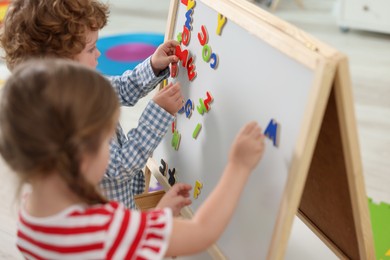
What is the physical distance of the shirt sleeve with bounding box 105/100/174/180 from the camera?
1116 millimetres

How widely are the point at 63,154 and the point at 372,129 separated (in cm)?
171

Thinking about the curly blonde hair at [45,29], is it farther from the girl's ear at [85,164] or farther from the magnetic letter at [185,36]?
the girl's ear at [85,164]

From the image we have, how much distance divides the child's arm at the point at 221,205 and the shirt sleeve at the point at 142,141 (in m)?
0.29

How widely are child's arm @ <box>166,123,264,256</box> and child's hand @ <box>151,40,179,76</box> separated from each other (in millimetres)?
429

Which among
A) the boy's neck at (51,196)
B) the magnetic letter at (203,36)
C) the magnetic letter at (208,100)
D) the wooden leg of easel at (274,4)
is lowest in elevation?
the wooden leg of easel at (274,4)

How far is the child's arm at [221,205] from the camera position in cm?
82

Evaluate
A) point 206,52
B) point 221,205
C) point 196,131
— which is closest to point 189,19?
point 206,52

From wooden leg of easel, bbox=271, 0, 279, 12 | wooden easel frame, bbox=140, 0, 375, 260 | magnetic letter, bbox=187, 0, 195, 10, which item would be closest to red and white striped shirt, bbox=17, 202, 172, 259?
wooden easel frame, bbox=140, 0, 375, 260

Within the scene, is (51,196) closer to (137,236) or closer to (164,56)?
(137,236)

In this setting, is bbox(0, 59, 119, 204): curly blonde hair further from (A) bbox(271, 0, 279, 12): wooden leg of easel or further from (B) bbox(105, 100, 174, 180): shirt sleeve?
(A) bbox(271, 0, 279, 12): wooden leg of easel

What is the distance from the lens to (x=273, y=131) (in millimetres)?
895

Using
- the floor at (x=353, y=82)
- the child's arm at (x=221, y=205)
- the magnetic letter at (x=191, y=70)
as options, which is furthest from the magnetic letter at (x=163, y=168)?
the child's arm at (x=221, y=205)

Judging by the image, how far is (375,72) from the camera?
269cm

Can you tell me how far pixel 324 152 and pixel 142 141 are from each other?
1.29 ft
